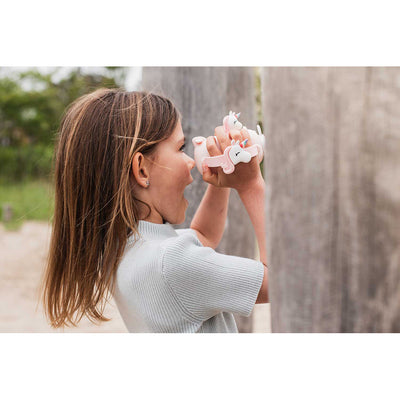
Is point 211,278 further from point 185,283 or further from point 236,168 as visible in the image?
point 236,168

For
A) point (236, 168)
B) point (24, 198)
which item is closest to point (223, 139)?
point (236, 168)

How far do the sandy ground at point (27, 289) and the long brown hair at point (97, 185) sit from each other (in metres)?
0.73

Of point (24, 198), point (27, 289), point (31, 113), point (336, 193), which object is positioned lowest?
point (27, 289)

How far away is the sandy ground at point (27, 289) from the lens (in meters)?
3.77

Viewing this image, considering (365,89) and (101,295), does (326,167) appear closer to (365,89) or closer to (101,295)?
(365,89)

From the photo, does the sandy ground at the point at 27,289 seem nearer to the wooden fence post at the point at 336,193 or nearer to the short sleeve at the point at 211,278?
the short sleeve at the point at 211,278

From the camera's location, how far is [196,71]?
181 centimetres

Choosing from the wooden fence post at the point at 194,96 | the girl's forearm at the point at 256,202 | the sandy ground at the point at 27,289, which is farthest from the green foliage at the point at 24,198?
the girl's forearm at the point at 256,202

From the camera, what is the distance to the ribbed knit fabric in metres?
1.11

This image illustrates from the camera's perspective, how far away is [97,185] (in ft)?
4.17

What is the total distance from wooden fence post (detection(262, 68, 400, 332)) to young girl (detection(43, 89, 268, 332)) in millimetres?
373

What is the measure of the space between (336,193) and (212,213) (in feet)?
2.79
